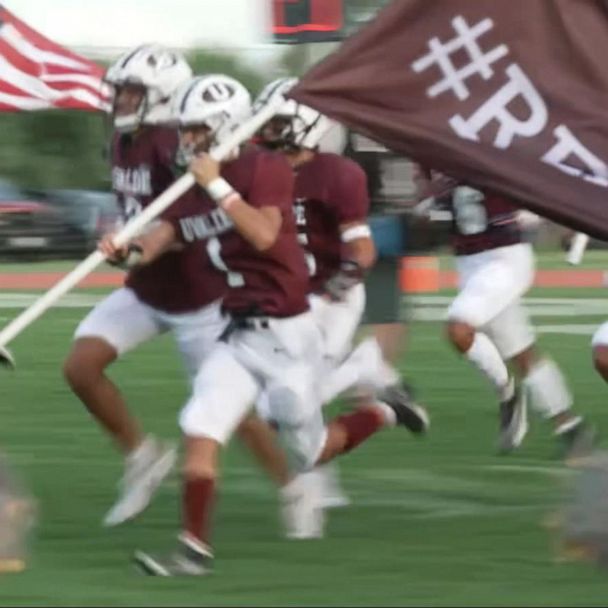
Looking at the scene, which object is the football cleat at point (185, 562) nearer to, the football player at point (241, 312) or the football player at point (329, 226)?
the football player at point (241, 312)

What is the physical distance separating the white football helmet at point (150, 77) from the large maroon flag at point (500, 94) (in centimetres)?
112

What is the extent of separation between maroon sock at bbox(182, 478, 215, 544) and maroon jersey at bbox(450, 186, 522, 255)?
4128 mm

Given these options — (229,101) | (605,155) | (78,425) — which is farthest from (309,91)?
(78,425)

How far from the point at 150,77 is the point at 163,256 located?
0.71m

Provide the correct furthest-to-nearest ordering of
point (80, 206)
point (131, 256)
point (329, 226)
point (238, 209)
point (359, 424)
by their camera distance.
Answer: point (80, 206) → point (329, 226) → point (359, 424) → point (131, 256) → point (238, 209)

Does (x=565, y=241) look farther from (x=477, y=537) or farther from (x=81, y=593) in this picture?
(x=81, y=593)

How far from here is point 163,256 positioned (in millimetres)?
10141

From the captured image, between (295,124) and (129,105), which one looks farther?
(295,124)

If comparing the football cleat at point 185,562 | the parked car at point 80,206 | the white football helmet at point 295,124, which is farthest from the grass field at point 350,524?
the parked car at point 80,206

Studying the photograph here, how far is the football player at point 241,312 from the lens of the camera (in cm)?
877

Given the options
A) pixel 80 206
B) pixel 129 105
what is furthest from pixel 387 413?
pixel 80 206

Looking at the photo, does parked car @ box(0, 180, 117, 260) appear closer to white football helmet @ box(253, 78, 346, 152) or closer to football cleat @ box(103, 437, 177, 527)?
white football helmet @ box(253, 78, 346, 152)

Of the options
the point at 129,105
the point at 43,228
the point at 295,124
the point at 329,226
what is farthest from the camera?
the point at 43,228

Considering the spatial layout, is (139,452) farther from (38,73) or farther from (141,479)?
(38,73)
